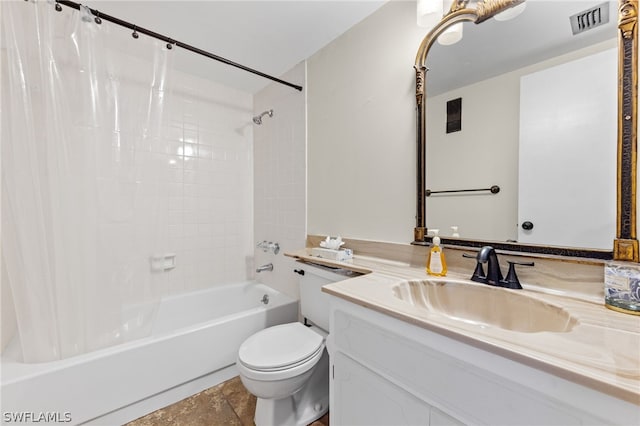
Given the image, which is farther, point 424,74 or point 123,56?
point 123,56

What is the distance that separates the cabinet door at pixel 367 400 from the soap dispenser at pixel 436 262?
1.63 feet

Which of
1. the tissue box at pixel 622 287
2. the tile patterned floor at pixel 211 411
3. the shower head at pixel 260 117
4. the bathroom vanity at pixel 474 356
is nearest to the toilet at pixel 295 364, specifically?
the tile patterned floor at pixel 211 411

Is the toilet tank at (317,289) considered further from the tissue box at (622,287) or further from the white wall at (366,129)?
the tissue box at (622,287)

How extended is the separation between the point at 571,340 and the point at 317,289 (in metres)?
1.08

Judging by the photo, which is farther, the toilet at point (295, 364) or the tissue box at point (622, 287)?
the toilet at point (295, 364)

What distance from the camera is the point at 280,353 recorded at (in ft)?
4.00

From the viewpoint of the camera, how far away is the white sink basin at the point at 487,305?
748 millimetres

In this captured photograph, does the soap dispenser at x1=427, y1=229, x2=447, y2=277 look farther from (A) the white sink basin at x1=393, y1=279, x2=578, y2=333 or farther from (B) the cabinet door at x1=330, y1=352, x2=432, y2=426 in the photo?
(B) the cabinet door at x1=330, y1=352, x2=432, y2=426

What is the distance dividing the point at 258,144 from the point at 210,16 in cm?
109

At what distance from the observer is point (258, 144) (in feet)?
7.94

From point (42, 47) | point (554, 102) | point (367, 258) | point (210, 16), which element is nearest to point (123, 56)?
point (42, 47)

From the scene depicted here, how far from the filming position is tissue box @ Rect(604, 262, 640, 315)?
65cm

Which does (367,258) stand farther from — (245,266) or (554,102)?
(245,266)

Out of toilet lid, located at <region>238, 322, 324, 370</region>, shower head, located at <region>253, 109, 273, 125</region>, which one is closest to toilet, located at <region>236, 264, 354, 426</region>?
toilet lid, located at <region>238, 322, 324, 370</region>
